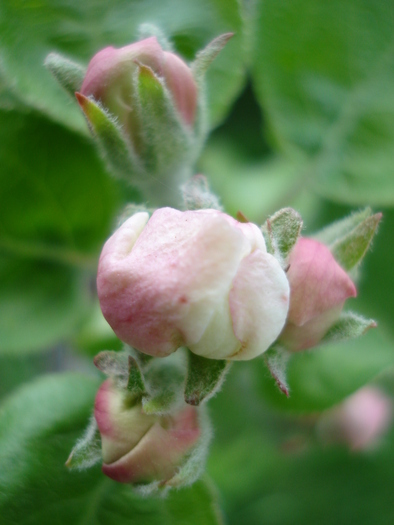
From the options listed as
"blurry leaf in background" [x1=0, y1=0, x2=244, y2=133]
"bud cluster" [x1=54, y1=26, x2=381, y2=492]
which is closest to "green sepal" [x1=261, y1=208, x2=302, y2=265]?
"bud cluster" [x1=54, y1=26, x2=381, y2=492]

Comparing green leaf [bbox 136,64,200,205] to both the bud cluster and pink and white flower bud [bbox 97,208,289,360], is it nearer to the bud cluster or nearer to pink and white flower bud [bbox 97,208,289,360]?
the bud cluster

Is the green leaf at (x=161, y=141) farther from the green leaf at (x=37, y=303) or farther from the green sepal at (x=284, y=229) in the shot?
the green leaf at (x=37, y=303)

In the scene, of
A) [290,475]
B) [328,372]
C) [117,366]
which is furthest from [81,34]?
[290,475]

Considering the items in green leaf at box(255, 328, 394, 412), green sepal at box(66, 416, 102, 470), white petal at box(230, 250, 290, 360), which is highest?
white petal at box(230, 250, 290, 360)

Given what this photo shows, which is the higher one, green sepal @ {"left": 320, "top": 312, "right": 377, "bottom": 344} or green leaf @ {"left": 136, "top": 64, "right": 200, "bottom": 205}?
green leaf @ {"left": 136, "top": 64, "right": 200, "bottom": 205}

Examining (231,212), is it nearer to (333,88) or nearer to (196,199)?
(333,88)

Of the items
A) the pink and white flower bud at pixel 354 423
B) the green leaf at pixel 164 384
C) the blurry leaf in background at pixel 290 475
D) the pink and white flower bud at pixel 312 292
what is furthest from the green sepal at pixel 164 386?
the pink and white flower bud at pixel 354 423

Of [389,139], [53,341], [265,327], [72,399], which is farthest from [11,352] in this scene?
[389,139]
